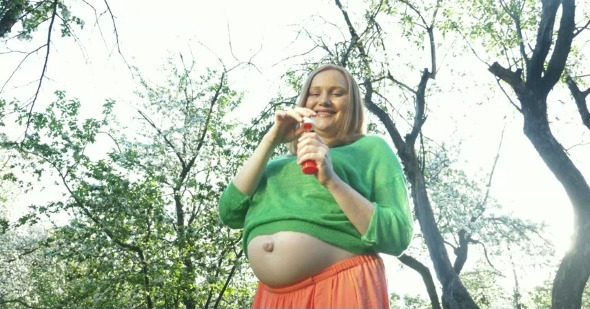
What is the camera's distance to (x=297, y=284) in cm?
167

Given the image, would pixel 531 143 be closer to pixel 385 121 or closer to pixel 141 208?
pixel 385 121

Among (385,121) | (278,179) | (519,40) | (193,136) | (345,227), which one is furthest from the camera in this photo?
(193,136)

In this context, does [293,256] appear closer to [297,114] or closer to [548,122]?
[297,114]

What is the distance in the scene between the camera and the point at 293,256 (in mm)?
1645

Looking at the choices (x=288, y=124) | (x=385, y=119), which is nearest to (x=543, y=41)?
(x=385, y=119)

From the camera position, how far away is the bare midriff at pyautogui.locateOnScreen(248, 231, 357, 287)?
5.38ft

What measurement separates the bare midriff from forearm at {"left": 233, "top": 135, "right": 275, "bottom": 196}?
0.20 m

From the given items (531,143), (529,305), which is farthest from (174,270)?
(529,305)

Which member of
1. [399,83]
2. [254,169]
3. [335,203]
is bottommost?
[335,203]

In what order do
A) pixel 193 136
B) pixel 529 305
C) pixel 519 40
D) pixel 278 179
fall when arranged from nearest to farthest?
1. pixel 278 179
2. pixel 519 40
3. pixel 193 136
4. pixel 529 305

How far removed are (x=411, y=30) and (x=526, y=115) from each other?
4258mm

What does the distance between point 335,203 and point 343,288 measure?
25cm

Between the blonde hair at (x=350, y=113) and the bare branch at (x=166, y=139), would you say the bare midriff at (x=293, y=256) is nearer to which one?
the blonde hair at (x=350, y=113)

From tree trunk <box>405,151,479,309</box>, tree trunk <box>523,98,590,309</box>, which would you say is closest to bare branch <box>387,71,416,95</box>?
tree trunk <box>405,151,479,309</box>
